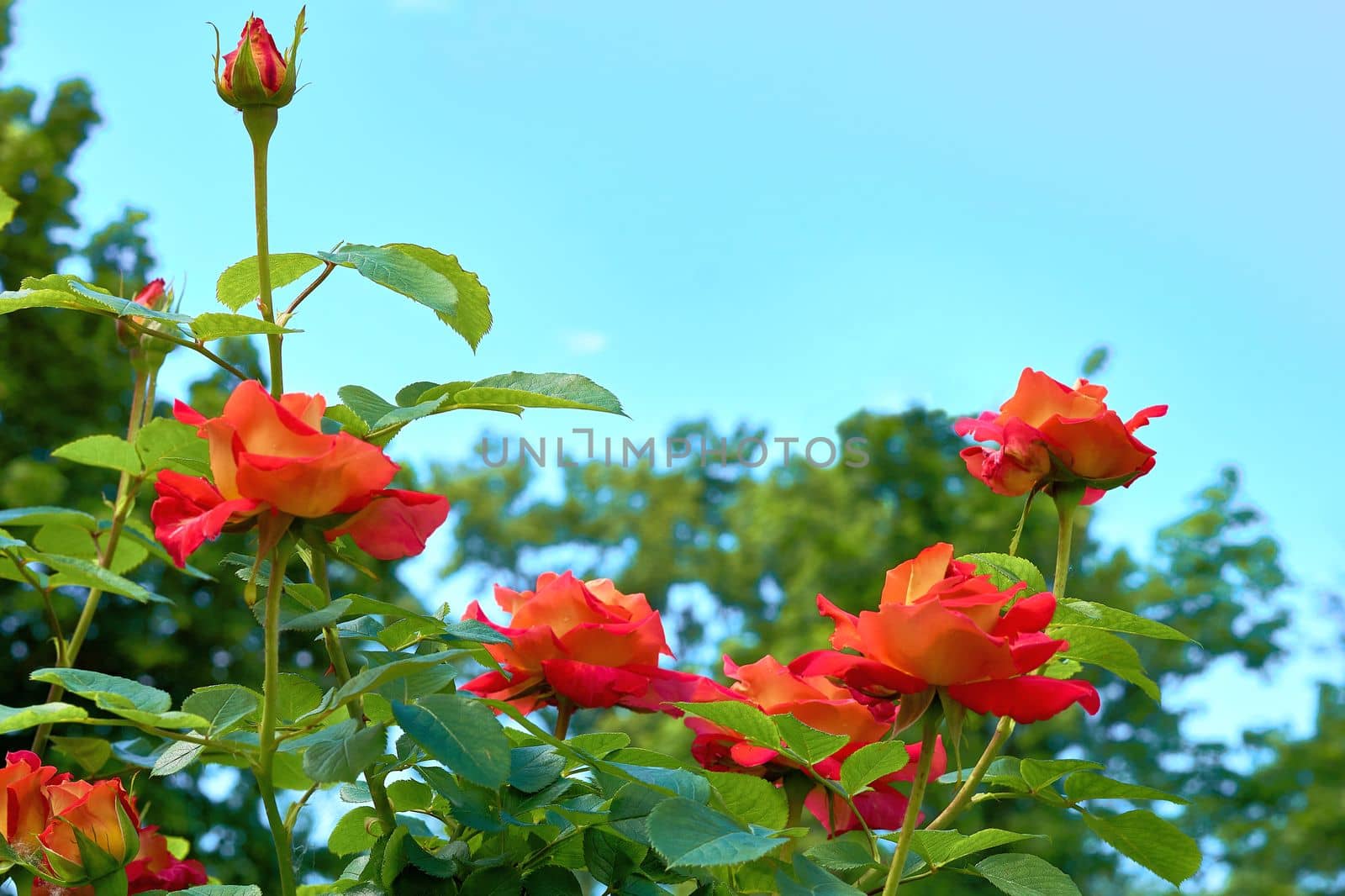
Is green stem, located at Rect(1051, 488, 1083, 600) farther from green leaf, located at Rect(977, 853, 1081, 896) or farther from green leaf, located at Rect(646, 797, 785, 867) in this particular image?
green leaf, located at Rect(646, 797, 785, 867)

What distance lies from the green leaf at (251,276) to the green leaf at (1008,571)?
55 cm

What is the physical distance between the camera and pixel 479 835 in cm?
92

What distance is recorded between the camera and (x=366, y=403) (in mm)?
815

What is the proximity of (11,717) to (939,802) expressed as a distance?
364 inches

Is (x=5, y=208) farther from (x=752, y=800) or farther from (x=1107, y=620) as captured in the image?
(x=1107, y=620)

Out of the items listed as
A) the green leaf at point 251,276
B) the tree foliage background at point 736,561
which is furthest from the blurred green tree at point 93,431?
the green leaf at point 251,276

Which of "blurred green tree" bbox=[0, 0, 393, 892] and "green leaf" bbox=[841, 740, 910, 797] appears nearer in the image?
"green leaf" bbox=[841, 740, 910, 797]

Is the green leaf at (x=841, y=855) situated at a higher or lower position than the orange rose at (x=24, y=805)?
higher

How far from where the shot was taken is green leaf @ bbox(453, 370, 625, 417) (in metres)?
0.76

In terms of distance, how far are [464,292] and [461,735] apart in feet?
1.17

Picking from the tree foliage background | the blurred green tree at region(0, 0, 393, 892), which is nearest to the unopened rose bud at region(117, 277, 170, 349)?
the tree foliage background

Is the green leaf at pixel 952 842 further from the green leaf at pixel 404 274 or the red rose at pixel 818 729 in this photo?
the green leaf at pixel 404 274

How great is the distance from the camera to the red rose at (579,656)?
91 cm

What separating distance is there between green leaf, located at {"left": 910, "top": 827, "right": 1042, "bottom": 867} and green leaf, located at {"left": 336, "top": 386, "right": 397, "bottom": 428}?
45 cm
